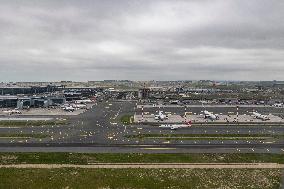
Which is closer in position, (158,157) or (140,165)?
(140,165)

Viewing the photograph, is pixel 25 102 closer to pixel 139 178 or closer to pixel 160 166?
pixel 160 166

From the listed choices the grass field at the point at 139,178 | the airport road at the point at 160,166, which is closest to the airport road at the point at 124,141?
the airport road at the point at 160,166

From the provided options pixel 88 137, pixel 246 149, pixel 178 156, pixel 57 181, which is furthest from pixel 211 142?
pixel 57 181

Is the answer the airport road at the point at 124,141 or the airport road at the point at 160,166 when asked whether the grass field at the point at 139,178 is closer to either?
the airport road at the point at 160,166

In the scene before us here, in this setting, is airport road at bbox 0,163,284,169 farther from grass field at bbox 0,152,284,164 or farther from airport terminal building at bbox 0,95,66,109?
airport terminal building at bbox 0,95,66,109

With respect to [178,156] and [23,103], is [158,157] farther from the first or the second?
[23,103]

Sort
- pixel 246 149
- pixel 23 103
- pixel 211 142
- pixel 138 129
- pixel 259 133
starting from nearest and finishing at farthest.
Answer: pixel 246 149 < pixel 211 142 < pixel 259 133 < pixel 138 129 < pixel 23 103
